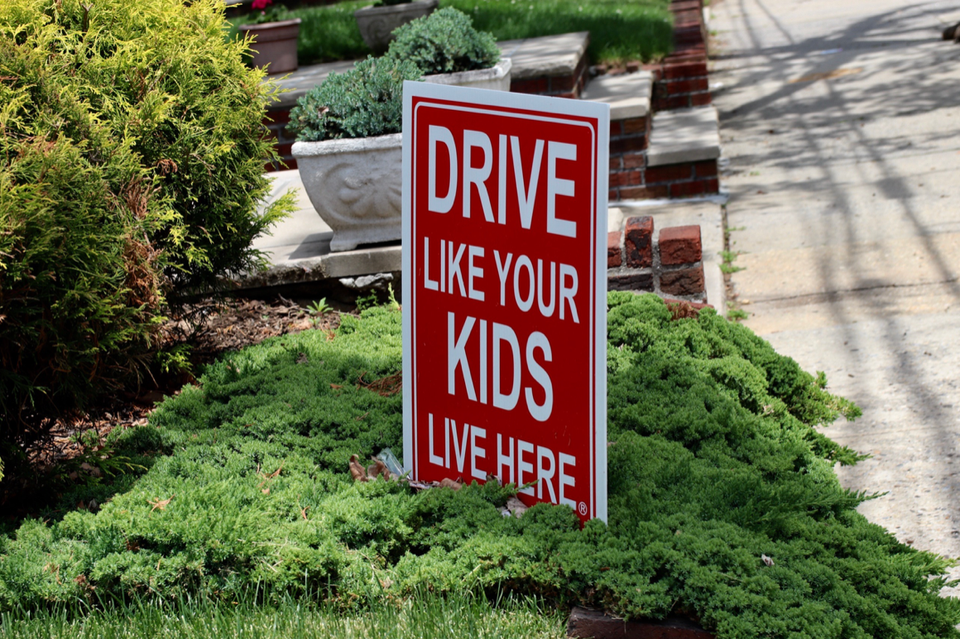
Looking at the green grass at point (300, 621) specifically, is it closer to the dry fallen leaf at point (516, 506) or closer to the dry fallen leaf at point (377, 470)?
the dry fallen leaf at point (516, 506)

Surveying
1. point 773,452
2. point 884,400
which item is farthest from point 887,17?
point 773,452

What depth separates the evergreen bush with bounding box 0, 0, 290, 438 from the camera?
Result: 2309 mm

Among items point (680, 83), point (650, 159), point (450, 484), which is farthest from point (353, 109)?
point (680, 83)

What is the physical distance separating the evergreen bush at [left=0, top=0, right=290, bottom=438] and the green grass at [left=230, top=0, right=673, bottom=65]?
5099 millimetres

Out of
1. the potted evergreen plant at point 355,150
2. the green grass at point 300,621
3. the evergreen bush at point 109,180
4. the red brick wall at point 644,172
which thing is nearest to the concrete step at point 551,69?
the red brick wall at point 644,172

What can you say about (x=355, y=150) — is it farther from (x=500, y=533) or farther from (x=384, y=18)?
(x=384, y=18)

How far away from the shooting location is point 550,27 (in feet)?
27.4

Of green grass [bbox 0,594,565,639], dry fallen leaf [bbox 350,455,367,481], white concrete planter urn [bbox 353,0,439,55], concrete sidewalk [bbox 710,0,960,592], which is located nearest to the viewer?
green grass [bbox 0,594,565,639]

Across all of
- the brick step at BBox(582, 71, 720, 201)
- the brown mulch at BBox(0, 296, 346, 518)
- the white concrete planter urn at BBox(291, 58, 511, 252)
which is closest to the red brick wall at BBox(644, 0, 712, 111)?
the brick step at BBox(582, 71, 720, 201)

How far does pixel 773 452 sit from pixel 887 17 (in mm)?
12159

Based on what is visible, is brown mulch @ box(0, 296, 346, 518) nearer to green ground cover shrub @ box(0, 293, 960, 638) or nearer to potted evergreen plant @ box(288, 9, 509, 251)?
green ground cover shrub @ box(0, 293, 960, 638)

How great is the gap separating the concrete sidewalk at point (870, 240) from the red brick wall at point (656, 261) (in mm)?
679

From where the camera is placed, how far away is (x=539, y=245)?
84.9 inches

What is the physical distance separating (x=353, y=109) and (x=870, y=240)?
3070 millimetres
